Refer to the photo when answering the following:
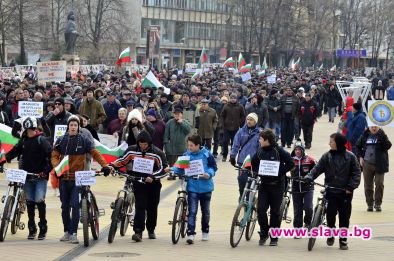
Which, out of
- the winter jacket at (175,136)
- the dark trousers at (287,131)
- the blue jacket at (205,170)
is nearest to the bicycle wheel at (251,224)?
the blue jacket at (205,170)

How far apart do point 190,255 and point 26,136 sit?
Result: 2.80 metres

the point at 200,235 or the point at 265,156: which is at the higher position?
the point at 265,156

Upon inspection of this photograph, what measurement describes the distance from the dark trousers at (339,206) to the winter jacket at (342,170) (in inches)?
3.7

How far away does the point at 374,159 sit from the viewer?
1870 cm

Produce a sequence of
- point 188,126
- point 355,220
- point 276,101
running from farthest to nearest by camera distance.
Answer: point 276,101 → point 188,126 → point 355,220

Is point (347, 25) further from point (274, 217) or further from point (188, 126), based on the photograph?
point (274, 217)

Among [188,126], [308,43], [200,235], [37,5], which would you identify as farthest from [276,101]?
[308,43]

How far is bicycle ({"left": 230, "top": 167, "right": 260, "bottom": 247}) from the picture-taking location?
1433 cm

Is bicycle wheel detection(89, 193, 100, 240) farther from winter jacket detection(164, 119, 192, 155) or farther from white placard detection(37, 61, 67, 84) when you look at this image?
white placard detection(37, 61, 67, 84)

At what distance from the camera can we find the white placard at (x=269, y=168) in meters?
14.4

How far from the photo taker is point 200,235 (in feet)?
51.4

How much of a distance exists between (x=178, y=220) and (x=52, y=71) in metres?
17.9

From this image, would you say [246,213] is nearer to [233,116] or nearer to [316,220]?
[316,220]

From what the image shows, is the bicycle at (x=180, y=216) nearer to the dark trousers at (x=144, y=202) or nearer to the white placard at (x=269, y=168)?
the dark trousers at (x=144, y=202)
